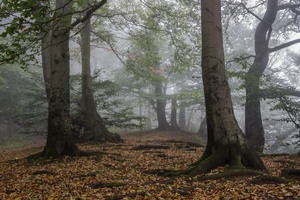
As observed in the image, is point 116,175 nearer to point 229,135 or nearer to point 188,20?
point 229,135

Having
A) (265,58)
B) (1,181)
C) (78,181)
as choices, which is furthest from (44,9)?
(265,58)

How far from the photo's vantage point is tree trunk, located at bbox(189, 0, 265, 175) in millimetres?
7059

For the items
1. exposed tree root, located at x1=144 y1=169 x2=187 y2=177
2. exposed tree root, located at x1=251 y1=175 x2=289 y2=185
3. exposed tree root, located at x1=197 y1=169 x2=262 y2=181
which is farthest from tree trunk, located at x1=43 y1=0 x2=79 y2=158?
exposed tree root, located at x1=251 y1=175 x2=289 y2=185

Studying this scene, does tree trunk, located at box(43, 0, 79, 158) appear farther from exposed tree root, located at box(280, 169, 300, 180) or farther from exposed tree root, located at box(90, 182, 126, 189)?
exposed tree root, located at box(280, 169, 300, 180)

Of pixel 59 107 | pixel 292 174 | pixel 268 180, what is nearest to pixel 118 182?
pixel 268 180

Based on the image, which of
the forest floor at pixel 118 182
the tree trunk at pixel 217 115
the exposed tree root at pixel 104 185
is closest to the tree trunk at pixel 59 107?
the forest floor at pixel 118 182

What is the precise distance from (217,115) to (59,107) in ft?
17.9

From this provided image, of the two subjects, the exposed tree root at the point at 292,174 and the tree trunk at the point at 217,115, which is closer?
the exposed tree root at the point at 292,174

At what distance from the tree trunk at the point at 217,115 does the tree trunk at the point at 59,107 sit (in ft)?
15.2

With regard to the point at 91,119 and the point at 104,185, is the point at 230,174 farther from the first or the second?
the point at 91,119

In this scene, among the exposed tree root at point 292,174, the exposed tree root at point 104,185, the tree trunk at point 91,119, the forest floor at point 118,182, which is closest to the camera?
the forest floor at point 118,182

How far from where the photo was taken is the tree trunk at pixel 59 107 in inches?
392

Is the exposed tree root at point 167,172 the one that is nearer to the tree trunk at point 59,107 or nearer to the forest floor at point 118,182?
the forest floor at point 118,182

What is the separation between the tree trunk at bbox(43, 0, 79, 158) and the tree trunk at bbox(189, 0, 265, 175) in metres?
4.64
